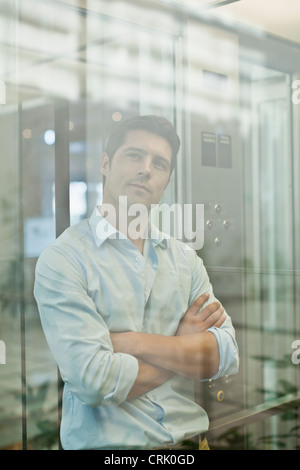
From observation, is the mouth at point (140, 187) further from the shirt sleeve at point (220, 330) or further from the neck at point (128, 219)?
the shirt sleeve at point (220, 330)

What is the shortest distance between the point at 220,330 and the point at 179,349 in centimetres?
17

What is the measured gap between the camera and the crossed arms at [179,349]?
5.76 feet

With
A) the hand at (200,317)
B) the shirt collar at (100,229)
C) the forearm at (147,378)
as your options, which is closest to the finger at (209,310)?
the hand at (200,317)

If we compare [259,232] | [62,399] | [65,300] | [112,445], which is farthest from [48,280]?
[259,232]

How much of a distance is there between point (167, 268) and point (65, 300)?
1.18 ft

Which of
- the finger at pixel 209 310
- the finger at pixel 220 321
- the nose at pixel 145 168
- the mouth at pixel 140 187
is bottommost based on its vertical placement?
the finger at pixel 220 321

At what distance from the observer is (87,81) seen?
5.86 feet

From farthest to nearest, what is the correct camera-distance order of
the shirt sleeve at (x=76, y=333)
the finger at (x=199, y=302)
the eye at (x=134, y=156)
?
the finger at (x=199, y=302) → the eye at (x=134, y=156) → the shirt sleeve at (x=76, y=333)

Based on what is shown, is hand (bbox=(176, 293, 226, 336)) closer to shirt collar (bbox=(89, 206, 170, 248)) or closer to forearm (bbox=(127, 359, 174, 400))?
forearm (bbox=(127, 359, 174, 400))

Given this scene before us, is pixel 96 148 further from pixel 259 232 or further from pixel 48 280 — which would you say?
pixel 259 232

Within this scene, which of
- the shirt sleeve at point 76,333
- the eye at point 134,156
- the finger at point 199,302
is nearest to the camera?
the shirt sleeve at point 76,333

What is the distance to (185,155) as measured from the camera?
1.98 metres

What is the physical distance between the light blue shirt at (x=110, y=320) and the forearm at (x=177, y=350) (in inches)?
1.0

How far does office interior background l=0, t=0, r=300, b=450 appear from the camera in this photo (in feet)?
5.70
